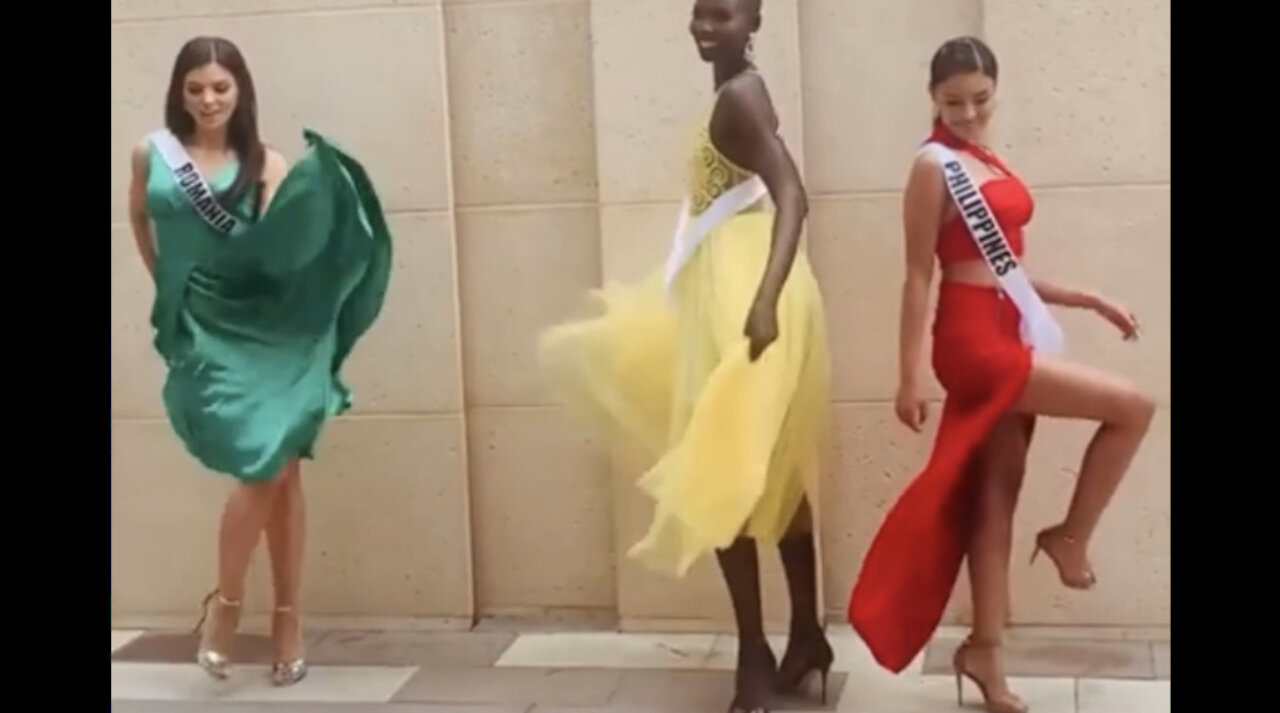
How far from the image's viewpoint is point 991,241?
3889 mm

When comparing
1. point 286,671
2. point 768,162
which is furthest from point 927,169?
point 286,671

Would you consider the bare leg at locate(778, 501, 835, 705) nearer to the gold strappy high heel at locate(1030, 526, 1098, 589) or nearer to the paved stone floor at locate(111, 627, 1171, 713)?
the paved stone floor at locate(111, 627, 1171, 713)

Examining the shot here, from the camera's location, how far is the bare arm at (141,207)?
4.32 meters

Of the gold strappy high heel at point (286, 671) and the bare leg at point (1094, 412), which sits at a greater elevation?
the bare leg at point (1094, 412)

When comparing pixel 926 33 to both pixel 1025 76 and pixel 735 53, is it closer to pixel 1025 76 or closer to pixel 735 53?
pixel 1025 76

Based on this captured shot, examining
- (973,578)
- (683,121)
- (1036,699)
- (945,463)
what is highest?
(683,121)

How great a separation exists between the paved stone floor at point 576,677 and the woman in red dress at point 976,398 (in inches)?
9.7

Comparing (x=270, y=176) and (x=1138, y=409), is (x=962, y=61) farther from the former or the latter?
(x=270, y=176)

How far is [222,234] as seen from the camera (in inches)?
170

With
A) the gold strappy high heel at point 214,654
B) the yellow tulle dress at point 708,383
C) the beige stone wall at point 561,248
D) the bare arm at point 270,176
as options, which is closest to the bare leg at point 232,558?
the gold strappy high heel at point 214,654

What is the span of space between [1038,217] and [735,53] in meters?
1.10

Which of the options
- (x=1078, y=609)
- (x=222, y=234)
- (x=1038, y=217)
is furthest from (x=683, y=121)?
(x=1078, y=609)

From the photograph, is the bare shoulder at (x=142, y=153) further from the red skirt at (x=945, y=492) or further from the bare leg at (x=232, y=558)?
the red skirt at (x=945, y=492)

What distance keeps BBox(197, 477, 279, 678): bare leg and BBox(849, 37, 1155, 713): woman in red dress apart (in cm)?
155
